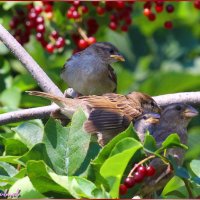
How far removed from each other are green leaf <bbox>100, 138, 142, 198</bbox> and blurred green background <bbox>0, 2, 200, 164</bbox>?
142cm

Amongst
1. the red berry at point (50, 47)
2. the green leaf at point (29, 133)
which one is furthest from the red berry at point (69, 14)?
the green leaf at point (29, 133)

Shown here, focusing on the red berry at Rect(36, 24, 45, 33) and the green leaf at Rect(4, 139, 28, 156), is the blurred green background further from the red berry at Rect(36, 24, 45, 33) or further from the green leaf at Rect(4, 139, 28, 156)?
the green leaf at Rect(4, 139, 28, 156)

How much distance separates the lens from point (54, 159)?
307cm

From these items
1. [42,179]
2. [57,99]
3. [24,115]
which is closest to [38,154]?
[42,179]

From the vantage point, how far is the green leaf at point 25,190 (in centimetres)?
287

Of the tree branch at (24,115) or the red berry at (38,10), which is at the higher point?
the red berry at (38,10)

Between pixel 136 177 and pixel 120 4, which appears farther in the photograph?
pixel 120 4

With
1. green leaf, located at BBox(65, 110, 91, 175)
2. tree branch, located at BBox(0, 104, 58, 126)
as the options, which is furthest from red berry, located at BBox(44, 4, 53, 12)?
green leaf, located at BBox(65, 110, 91, 175)

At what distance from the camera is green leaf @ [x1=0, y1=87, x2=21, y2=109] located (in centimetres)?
456

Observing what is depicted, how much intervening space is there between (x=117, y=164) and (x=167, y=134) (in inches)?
41.5

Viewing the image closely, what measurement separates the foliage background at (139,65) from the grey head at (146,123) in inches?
19.3

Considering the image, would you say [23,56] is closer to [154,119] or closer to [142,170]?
[154,119]

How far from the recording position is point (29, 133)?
348cm

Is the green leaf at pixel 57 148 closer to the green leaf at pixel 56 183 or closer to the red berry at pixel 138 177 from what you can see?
the green leaf at pixel 56 183
